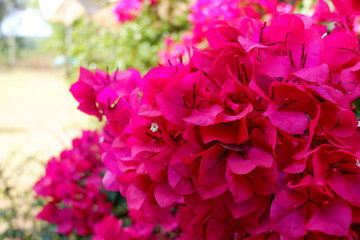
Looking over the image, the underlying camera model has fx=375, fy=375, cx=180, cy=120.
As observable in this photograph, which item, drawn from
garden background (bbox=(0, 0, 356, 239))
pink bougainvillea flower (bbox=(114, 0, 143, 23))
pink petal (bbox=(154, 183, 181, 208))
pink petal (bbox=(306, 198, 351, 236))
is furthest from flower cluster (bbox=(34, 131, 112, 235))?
pink bougainvillea flower (bbox=(114, 0, 143, 23))

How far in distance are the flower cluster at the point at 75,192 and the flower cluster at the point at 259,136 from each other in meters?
0.59

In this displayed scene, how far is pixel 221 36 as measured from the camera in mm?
473

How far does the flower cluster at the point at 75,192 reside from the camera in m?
1.07

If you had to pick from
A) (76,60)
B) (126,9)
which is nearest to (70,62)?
(76,60)

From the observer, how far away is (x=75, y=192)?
109 centimetres

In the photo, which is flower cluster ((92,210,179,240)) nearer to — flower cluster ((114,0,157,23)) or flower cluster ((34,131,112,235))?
flower cluster ((34,131,112,235))

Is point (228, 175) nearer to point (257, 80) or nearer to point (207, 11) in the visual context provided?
point (257, 80)

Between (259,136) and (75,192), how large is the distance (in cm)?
80

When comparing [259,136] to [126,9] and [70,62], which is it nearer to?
[126,9]

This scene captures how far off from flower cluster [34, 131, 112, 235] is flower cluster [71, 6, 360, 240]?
1.94ft

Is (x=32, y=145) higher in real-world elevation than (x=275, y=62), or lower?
lower

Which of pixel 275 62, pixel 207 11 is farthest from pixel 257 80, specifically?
pixel 207 11

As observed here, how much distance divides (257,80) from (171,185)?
0.17m

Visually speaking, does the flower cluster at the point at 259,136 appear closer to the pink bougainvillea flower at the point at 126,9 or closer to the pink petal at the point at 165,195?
the pink petal at the point at 165,195
